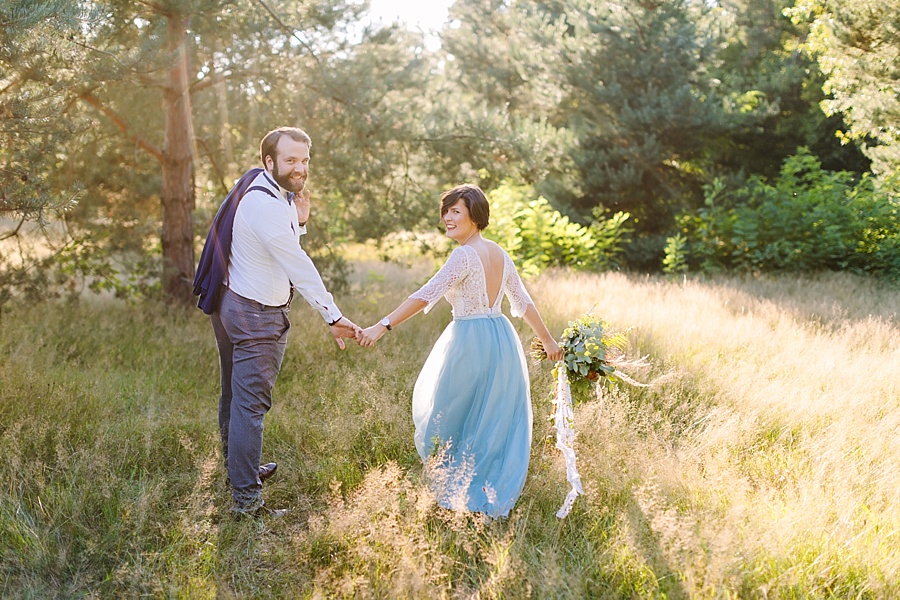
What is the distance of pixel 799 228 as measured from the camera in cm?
1106

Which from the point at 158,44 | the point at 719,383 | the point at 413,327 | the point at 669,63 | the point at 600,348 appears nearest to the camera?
the point at 600,348

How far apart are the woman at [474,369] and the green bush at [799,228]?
8716mm

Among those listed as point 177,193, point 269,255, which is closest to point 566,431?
point 269,255

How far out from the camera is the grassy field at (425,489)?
3.06m

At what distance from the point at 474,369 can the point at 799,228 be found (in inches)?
366

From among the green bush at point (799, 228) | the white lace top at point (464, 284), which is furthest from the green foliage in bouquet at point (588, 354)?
the green bush at point (799, 228)

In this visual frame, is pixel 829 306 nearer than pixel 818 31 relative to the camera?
Yes

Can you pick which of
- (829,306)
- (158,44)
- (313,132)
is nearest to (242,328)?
(158,44)

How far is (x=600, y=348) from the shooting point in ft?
12.8

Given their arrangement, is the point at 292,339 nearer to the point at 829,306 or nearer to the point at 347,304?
the point at 347,304

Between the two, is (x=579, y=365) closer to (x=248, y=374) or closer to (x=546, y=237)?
(x=248, y=374)

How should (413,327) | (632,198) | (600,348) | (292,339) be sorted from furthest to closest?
(632,198) < (413,327) < (292,339) < (600,348)

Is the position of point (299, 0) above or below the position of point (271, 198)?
above

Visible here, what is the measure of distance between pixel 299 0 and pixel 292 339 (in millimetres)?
4016
